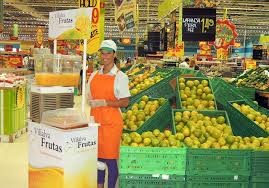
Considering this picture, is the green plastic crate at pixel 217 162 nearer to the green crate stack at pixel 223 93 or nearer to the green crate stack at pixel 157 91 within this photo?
the green crate stack at pixel 223 93

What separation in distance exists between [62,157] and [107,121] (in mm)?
948

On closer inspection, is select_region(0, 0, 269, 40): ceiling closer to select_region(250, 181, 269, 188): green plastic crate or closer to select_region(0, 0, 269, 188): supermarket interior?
select_region(0, 0, 269, 188): supermarket interior

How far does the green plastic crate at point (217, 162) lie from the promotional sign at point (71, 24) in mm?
1591

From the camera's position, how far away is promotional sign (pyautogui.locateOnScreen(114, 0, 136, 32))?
10.9 m

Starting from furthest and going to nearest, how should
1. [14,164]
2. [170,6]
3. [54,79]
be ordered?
[170,6]
[14,164]
[54,79]

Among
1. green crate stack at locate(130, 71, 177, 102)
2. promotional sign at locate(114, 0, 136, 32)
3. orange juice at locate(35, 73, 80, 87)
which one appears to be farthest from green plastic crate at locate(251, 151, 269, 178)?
promotional sign at locate(114, 0, 136, 32)

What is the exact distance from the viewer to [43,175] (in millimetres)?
3500

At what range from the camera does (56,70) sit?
4.37 m

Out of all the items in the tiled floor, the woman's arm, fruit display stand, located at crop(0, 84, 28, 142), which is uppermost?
the woman's arm

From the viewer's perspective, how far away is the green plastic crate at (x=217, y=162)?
3195mm

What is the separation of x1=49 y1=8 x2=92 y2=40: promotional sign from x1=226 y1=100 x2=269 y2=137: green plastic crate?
1.71 m

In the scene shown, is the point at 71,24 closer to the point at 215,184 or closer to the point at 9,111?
the point at 215,184

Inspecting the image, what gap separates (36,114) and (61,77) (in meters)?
0.45

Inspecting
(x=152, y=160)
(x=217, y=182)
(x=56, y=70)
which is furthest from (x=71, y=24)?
(x=217, y=182)
